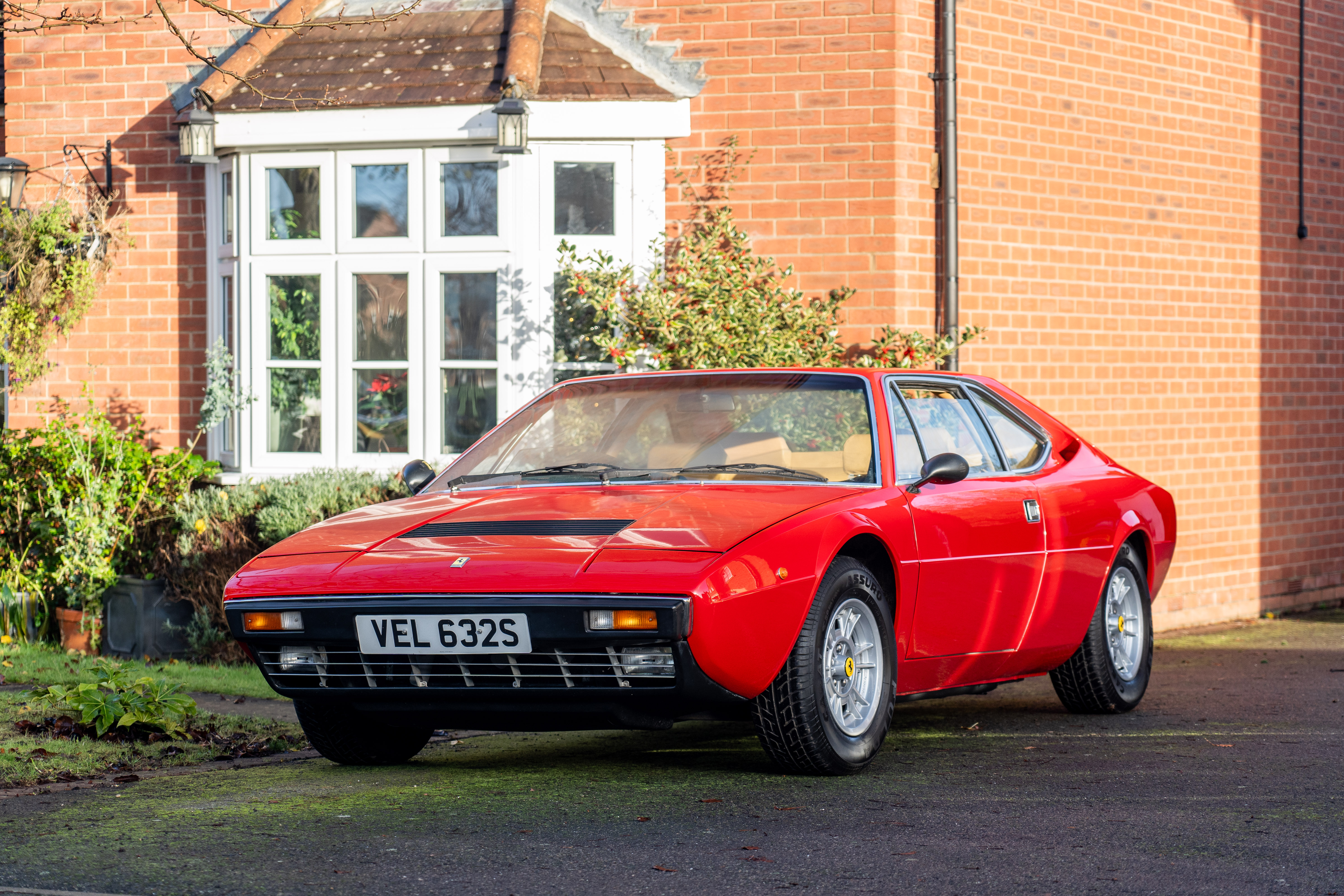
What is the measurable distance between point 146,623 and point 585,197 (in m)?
3.62

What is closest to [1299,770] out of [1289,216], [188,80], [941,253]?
[941,253]

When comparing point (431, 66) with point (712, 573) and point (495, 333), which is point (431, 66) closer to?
point (495, 333)

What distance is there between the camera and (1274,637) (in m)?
10.8

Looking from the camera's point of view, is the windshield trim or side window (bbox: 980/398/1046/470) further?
side window (bbox: 980/398/1046/470)

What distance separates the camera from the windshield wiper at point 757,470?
5.86 meters

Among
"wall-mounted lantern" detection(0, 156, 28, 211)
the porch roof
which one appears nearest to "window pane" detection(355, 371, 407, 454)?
the porch roof

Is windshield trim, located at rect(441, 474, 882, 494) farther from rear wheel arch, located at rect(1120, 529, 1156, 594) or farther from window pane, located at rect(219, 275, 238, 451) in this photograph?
window pane, located at rect(219, 275, 238, 451)

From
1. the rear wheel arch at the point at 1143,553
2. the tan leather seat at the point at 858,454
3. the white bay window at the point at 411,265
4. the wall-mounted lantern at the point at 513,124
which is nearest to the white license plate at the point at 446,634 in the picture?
the tan leather seat at the point at 858,454

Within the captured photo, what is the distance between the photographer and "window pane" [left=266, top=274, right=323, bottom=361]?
34.3 feet

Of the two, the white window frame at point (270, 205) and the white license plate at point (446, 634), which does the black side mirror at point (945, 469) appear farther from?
the white window frame at point (270, 205)

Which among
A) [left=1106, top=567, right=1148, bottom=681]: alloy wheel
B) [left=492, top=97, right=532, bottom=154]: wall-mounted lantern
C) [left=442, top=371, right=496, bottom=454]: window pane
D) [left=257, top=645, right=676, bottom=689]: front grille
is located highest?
[left=492, top=97, right=532, bottom=154]: wall-mounted lantern

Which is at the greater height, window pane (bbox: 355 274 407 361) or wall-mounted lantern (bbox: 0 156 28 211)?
wall-mounted lantern (bbox: 0 156 28 211)

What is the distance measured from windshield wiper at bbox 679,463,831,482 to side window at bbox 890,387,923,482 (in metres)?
0.32

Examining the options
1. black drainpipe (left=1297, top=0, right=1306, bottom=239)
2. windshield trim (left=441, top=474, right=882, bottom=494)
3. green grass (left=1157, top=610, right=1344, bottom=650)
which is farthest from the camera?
black drainpipe (left=1297, top=0, right=1306, bottom=239)
